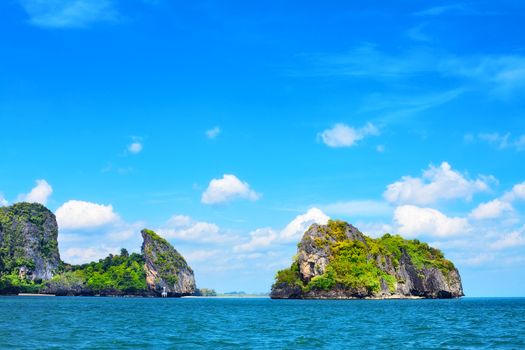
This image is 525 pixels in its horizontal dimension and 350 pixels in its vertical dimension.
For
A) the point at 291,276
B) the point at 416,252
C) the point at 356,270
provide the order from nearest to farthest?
the point at 356,270
the point at 291,276
the point at 416,252

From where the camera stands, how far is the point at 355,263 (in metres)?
158

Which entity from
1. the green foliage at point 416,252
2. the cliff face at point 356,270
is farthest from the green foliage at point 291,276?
the green foliage at point 416,252

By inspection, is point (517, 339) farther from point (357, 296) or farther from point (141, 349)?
point (357, 296)

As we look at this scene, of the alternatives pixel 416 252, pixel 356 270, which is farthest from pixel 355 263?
pixel 416 252

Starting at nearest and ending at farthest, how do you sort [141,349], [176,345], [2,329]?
[141,349] < [176,345] < [2,329]

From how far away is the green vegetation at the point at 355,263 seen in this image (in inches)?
6142

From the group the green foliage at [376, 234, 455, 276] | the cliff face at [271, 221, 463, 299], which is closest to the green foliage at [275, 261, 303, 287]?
the cliff face at [271, 221, 463, 299]

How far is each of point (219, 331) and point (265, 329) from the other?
15.2ft

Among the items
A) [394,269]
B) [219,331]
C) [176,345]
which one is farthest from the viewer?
[394,269]

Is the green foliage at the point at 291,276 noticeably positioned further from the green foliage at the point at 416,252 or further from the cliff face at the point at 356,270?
the green foliage at the point at 416,252

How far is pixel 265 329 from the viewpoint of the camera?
52344mm

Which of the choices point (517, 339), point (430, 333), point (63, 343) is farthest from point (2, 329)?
point (517, 339)

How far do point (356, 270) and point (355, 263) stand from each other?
2.62 meters

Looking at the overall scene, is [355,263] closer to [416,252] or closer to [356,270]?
[356,270]
